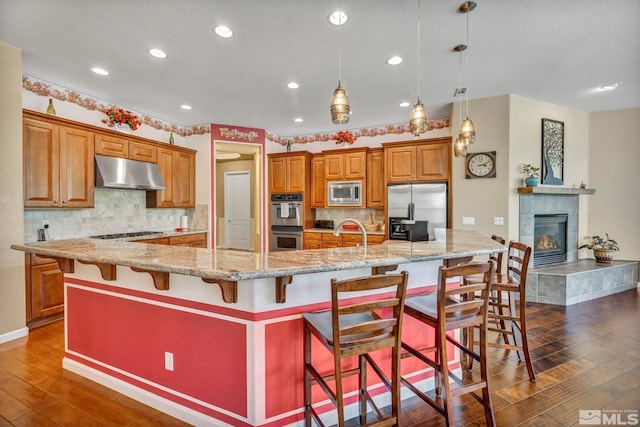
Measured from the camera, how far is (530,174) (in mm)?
4422

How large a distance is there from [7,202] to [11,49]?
4.69 feet

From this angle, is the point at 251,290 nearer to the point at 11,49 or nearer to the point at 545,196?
the point at 11,49

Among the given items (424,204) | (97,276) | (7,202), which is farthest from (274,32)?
(424,204)

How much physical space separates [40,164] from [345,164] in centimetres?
418

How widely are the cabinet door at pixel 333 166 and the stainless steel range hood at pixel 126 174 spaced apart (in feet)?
9.02

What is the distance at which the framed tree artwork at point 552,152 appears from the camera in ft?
15.1

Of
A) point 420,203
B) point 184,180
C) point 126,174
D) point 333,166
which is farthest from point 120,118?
point 420,203

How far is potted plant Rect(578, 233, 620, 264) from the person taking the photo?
4.87 metres

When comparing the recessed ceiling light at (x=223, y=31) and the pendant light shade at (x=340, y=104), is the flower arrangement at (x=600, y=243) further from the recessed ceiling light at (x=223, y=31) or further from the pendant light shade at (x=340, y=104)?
the recessed ceiling light at (x=223, y=31)

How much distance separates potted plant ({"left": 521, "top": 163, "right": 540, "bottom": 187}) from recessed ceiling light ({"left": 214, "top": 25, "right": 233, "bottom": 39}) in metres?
4.07

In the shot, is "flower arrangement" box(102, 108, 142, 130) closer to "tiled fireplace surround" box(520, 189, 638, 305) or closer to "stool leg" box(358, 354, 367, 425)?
"stool leg" box(358, 354, 367, 425)

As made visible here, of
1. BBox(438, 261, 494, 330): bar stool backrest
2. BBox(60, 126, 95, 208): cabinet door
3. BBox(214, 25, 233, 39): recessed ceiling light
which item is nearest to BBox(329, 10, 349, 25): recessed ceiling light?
BBox(214, 25, 233, 39): recessed ceiling light

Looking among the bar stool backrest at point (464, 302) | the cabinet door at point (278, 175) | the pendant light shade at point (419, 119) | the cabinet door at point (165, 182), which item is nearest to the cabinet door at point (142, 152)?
the cabinet door at point (165, 182)

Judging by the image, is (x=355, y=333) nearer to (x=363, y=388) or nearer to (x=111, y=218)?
(x=363, y=388)
